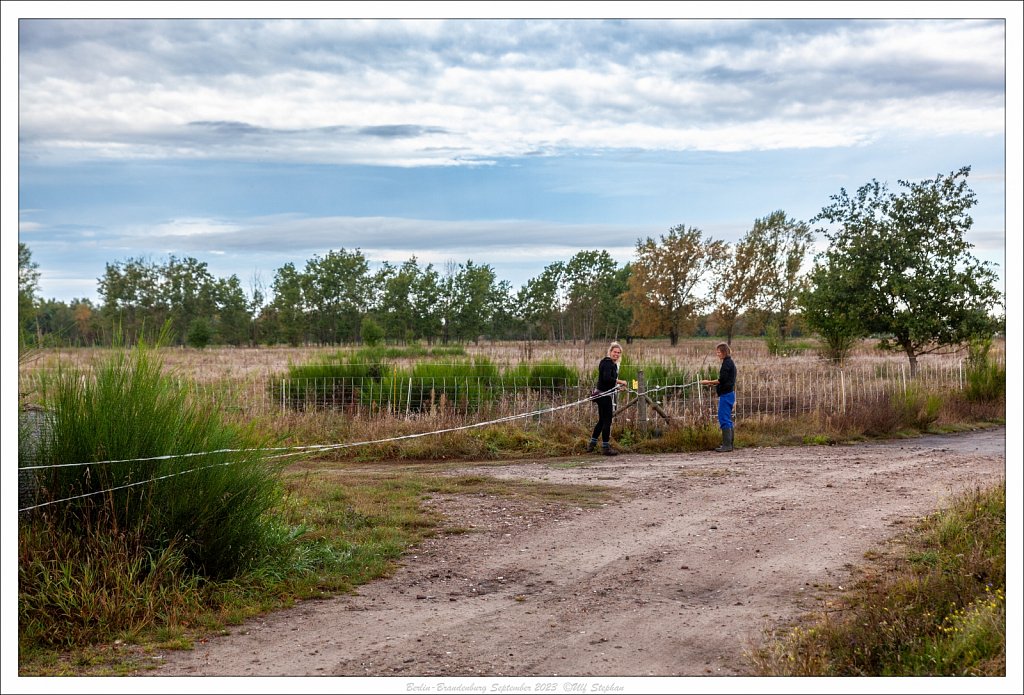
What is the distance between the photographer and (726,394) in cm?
1356

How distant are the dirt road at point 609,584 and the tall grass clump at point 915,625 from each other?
28 centimetres

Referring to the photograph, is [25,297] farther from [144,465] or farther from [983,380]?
[983,380]

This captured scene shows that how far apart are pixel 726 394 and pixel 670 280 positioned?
1139 inches

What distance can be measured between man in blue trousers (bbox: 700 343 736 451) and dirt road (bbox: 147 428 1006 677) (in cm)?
217

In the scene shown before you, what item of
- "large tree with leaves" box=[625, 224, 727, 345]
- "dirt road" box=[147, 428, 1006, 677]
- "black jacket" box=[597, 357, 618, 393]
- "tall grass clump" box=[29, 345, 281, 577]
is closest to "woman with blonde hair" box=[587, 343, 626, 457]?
"black jacket" box=[597, 357, 618, 393]

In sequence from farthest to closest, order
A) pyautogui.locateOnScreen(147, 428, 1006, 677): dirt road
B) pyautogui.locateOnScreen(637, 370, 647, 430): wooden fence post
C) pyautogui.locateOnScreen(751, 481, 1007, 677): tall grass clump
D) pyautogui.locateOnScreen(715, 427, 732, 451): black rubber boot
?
pyautogui.locateOnScreen(637, 370, 647, 430): wooden fence post → pyautogui.locateOnScreen(715, 427, 732, 451): black rubber boot → pyautogui.locateOnScreen(147, 428, 1006, 677): dirt road → pyautogui.locateOnScreen(751, 481, 1007, 677): tall grass clump

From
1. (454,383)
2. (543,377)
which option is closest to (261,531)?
(454,383)

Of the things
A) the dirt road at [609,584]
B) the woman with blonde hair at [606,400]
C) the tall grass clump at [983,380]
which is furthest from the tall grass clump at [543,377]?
the tall grass clump at [983,380]

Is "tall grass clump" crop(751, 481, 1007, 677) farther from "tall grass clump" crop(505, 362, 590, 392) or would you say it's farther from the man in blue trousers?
"tall grass clump" crop(505, 362, 590, 392)

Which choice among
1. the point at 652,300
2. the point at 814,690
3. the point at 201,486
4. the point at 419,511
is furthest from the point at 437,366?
the point at 652,300

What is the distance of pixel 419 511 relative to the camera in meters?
9.10

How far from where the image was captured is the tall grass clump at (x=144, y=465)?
5.76m

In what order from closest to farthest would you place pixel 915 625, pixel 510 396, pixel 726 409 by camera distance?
1. pixel 915 625
2. pixel 726 409
3. pixel 510 396

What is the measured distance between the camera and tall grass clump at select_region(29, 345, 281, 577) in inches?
227
